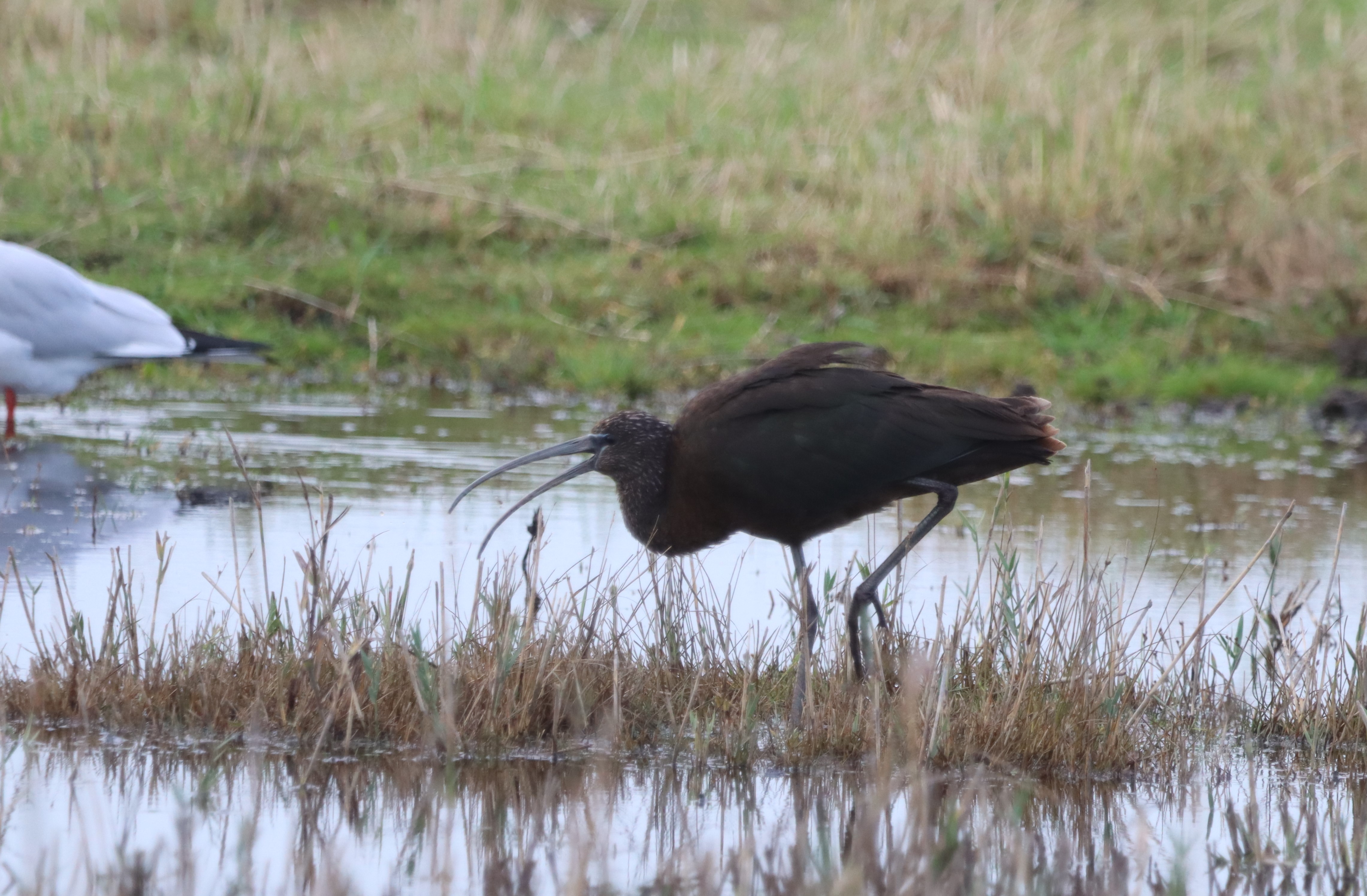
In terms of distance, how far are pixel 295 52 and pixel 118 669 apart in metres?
11.6

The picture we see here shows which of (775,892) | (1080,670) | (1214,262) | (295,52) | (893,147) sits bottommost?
(775,892)

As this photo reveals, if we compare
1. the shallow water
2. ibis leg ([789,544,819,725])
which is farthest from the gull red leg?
ibis leg ([789,544,819,725])

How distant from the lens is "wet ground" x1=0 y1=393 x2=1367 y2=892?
11.1ft

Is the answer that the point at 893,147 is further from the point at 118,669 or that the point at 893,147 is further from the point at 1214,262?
the point at 118,669

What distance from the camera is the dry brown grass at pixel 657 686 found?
4.11m

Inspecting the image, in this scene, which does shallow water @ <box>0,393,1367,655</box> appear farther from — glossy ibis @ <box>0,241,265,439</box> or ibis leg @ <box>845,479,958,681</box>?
glossy ibis @ <box>0,241,265,439</box>

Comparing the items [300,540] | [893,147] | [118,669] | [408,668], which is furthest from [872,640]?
[893,147]

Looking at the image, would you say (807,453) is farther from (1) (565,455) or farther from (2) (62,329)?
(2) (62,329)

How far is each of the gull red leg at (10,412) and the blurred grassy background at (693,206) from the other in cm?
226

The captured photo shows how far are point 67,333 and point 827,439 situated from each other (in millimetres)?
5178

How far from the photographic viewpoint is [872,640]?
14.2 feet

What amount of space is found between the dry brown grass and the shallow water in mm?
197

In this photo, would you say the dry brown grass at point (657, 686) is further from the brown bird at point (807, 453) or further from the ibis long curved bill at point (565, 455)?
the ibis long curved bill at point (565, 455)

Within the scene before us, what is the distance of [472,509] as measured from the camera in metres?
7.38
